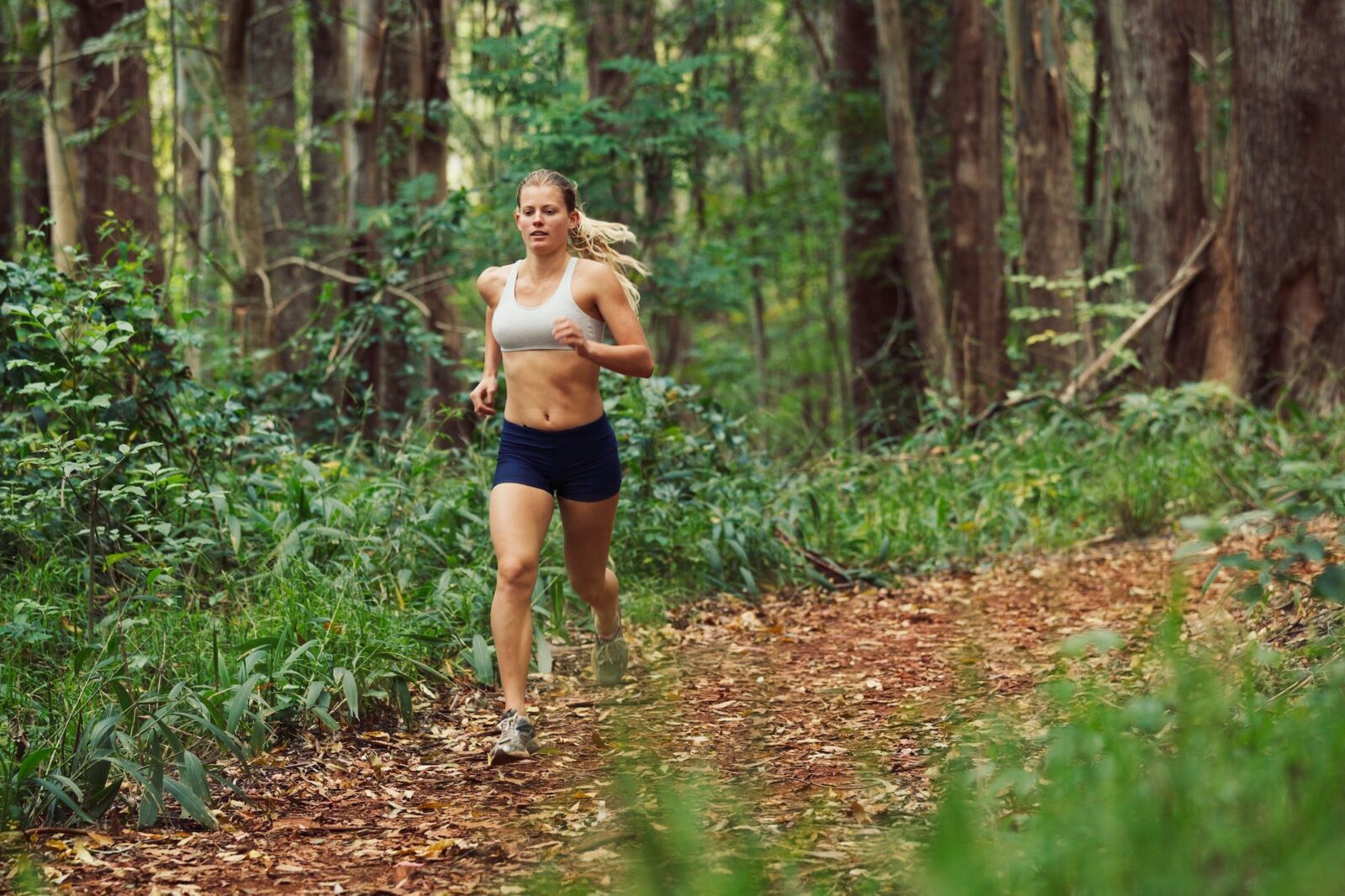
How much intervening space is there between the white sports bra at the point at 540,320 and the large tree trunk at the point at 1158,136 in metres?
8.07

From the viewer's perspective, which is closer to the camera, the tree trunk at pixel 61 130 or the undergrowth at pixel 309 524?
the undergrowth at pixel 309 524

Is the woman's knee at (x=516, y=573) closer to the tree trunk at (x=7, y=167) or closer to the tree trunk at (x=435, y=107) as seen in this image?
the tree trunk at (x=435, y=107)

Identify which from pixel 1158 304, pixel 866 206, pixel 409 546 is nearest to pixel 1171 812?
pixel 409 546

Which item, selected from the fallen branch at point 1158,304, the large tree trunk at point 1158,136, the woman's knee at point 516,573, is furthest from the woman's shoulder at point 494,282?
the large tree trunk at point 1158,136

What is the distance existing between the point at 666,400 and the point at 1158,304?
5.60m

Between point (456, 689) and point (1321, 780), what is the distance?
12.8 ft

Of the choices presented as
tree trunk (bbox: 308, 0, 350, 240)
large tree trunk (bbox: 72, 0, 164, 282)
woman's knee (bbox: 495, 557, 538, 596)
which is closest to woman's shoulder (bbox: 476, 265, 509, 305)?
woman's knee (bbox: 495, 557, 538, 596)

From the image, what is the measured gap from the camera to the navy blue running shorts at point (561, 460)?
503 centimetres

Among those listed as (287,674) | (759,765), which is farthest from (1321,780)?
(287,674)

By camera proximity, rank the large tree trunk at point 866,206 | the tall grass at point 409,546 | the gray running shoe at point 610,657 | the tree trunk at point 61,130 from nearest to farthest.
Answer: the tall grass at point 409,546, the gray running shoe at point 610,657, the tree trunk at point 61,130, the large tree trunk at point 866,206

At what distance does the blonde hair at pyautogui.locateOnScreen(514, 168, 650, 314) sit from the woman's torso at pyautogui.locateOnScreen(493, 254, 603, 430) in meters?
0.26

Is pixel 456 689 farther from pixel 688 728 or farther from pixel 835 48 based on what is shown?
pixel 835 48

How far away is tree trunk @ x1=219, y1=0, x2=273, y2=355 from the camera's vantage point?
380 inches

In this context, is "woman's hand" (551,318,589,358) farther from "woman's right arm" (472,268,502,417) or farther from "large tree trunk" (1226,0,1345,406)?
"large tree trunk" (1226,0,1345,406)
